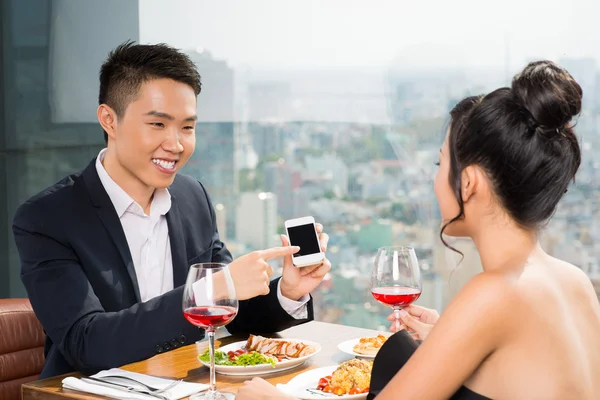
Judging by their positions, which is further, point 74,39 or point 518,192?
point 74,39

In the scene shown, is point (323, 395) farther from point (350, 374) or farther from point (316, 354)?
point (316, 354)

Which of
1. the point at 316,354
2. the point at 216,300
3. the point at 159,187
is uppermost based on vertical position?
the point at 159,187

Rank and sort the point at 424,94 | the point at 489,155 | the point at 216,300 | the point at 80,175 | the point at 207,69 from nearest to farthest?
1. the point at 489,155
2. the point at 216,300
3. the point at 80,175
4. the point at 424,94
5. the point at 207,69

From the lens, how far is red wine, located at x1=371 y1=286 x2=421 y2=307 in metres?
2.00

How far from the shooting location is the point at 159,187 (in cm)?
257

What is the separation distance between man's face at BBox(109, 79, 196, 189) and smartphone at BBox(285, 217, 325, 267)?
0.55 meters

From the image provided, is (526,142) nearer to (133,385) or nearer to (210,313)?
(210,313)

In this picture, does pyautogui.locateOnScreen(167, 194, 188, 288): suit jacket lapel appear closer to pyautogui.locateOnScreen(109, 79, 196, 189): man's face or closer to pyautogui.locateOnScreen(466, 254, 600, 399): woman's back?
pyautogui.locateOnScreen(109, 79, 196, 189): man's face

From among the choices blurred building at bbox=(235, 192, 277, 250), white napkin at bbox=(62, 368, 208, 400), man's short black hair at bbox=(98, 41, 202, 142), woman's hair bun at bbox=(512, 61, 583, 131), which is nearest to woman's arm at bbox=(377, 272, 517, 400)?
woman's hair bun at bbox=(512, 61, 583, 131)

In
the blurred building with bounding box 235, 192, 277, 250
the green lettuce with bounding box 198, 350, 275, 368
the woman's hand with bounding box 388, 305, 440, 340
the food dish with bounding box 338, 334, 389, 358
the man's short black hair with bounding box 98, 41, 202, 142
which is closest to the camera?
the woman's hand with bounding box 388, 305, 440, 340

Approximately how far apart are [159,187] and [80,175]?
0.26 meters

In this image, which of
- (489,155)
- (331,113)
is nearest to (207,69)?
(331,113)

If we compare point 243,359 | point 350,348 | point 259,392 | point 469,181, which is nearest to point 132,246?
point 243,359

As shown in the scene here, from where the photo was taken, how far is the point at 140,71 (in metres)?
2.56
